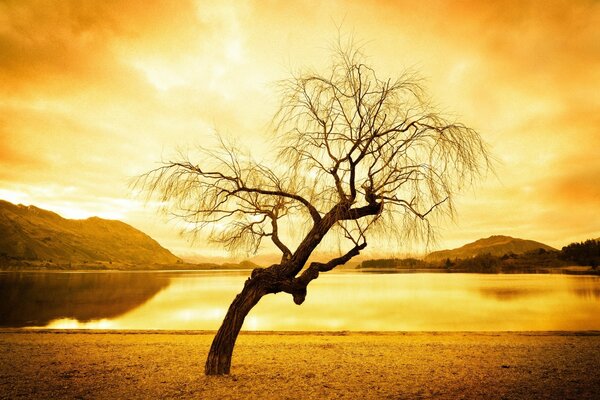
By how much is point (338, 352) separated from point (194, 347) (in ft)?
13.3

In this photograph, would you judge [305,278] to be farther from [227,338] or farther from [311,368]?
[311,368]

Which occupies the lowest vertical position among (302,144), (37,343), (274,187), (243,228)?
(37,343)

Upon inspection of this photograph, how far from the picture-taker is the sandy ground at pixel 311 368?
6.11 m

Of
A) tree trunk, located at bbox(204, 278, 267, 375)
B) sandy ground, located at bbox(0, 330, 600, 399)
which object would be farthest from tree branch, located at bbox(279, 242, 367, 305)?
sandy ground, located at bbox(0, 330, 600, 399)

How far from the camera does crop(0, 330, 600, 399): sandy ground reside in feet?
20.0

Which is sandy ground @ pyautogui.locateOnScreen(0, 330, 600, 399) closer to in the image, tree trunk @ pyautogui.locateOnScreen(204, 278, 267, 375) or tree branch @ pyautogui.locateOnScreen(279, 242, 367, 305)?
tree trunk @ pyautogui.locateOnScreen(204, 278, 267, 375)

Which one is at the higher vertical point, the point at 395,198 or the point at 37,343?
the point at 395,198

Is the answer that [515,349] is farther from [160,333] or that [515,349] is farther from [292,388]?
[160,333]

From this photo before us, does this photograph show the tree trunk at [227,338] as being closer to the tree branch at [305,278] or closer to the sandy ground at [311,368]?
the sandy ground at [311,368]

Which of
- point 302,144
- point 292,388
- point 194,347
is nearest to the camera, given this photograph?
point 292,388

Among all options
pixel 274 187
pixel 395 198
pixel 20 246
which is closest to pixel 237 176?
pixel 274 187

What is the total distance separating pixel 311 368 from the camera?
7.70m

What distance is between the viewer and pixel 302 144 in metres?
6.84

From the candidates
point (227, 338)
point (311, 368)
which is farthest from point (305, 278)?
point (311, 368)
